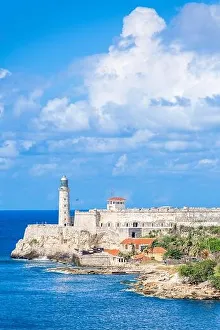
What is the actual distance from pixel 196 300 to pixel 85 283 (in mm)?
14693

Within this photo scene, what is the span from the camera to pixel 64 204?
347ft

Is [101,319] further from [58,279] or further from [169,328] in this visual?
[58,279]

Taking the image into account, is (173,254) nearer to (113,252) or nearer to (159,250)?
(159,250)

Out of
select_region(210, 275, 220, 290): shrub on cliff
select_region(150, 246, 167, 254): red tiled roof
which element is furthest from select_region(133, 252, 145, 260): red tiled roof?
select_region(210, 275, 220, 290): shrub on cliff

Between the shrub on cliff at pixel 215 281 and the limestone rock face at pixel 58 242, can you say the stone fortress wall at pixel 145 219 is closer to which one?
the limestone rock face at pixel 58 242

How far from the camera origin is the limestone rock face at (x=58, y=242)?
99375 mm

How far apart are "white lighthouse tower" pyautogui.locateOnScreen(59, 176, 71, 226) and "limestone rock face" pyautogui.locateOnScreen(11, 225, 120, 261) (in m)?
2.99

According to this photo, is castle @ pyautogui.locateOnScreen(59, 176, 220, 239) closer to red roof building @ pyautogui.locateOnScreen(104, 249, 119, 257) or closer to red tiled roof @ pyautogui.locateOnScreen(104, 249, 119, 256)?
red roof building @ pyautogui.locateOnScreen(104, 249, 119, 257)

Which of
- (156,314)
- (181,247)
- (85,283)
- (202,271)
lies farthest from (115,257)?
(156,314)

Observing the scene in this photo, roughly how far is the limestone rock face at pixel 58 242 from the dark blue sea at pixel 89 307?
18940mm

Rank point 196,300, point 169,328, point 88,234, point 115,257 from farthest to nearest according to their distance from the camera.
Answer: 1. point 88,234
2. point 115,257
3. point 196,300
4. point 169,328

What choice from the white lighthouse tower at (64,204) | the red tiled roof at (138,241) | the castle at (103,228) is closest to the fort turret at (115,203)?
Answer: the castle at (103,228)

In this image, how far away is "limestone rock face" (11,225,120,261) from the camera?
99.4 m

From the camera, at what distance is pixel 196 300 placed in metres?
64.4
